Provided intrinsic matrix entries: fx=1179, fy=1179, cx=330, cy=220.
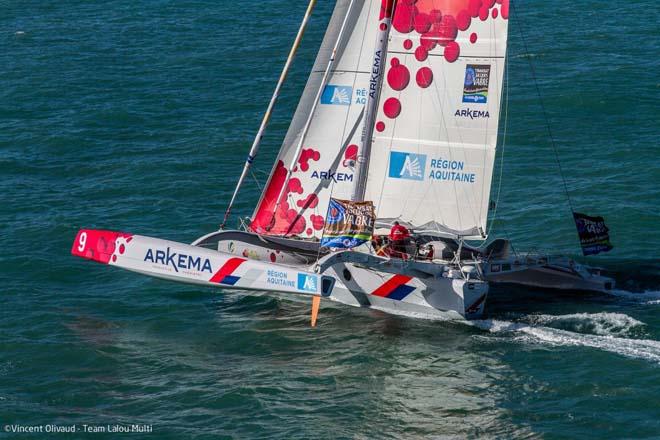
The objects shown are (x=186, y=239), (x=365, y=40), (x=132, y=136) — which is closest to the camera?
(x=365, y=40)

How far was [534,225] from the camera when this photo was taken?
43000 mm

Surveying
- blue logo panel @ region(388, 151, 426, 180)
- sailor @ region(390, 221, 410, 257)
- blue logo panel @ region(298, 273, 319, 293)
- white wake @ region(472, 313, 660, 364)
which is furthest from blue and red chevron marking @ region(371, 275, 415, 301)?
blue logo panel @ region(388, 151, 426, 180)

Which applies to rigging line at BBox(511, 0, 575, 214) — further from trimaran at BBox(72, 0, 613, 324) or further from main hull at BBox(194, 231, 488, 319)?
main hull at BBox(194, 231, 488, 319)

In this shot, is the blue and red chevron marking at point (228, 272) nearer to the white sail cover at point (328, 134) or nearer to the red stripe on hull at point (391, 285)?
the red stripe on hull at point (391, 285)

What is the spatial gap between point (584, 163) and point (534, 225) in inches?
249

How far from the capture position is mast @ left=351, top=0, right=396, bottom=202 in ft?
117

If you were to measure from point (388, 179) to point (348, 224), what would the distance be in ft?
11.0

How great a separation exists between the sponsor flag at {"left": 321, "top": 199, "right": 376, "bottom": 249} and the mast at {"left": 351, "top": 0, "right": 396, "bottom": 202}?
1.01 meters

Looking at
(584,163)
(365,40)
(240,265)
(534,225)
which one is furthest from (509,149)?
(240,265)

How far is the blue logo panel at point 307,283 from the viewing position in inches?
1318

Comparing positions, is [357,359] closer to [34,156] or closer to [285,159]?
[285,159]

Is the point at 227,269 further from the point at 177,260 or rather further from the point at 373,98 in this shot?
the point at 373,98

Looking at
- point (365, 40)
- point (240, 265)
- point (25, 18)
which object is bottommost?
point (240, 265)

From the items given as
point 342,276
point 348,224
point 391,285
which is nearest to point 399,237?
point 391,285
